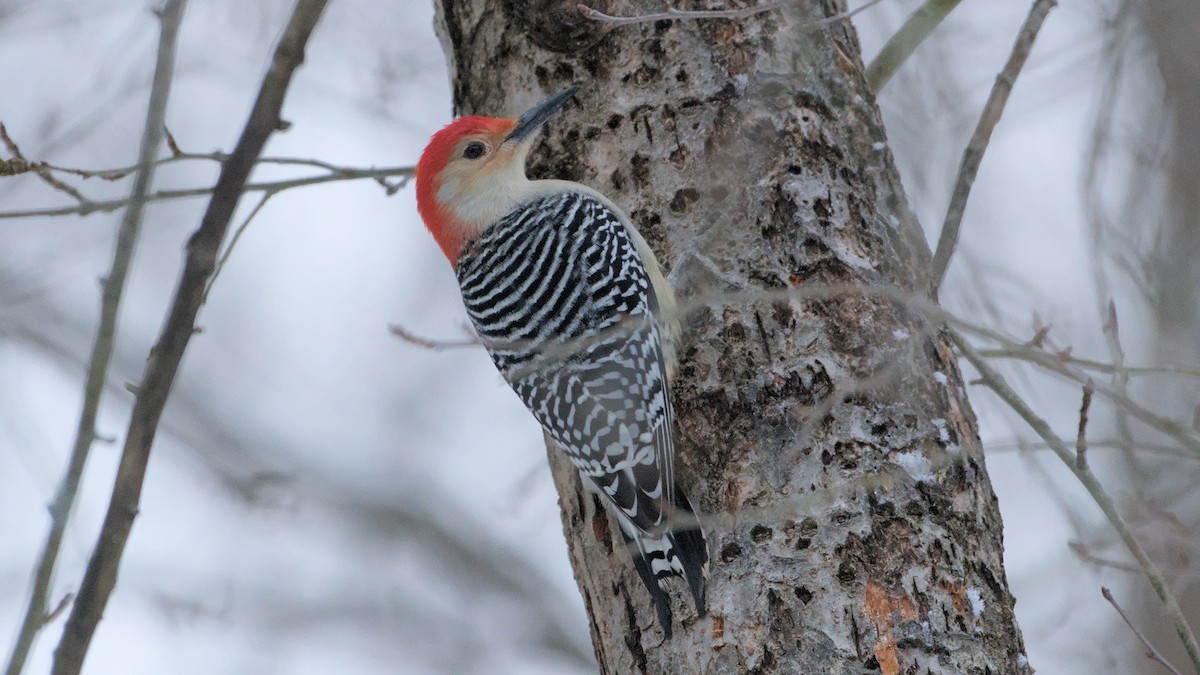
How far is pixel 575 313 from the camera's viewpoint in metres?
4.14

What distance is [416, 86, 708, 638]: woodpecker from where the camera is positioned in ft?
11.3

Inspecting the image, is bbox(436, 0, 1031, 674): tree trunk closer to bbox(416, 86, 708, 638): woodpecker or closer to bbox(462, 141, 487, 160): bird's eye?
bbox(416, 86, 708, 638): woodpecker

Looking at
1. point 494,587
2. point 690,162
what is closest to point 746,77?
point 690,162

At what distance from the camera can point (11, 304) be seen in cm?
637

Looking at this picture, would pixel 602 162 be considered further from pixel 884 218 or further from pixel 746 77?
pixel 884 218

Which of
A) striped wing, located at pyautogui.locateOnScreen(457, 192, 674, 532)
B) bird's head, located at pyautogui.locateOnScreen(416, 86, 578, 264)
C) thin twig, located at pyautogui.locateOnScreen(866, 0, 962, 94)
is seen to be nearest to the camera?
striped wing, located at pyautogui.locateOnScreen(457, 192, 674, 532)

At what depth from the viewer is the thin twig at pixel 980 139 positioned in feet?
11.7

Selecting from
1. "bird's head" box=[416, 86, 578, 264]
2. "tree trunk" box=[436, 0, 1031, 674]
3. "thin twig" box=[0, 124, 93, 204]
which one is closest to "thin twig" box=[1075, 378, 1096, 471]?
"tree trunk" box=[436, 0, 1031, 674]

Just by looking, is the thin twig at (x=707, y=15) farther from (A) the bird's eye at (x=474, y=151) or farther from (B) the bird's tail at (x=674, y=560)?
(B) the bird's tail at (x=674, y=560)

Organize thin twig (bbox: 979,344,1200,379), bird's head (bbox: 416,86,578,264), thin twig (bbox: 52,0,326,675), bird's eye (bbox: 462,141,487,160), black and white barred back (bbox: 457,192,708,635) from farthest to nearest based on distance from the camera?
bird's eye (bbox: 462,141,487,160), bird's head (bbox: 416,86,578,264), black and white barred back (bbox: 457,192,708,635), thin twig (bbox: 979,344,1200,379), thin twig (bbox: 52,0,326,675)

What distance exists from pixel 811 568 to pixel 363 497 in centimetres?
608

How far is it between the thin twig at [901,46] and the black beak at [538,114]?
118 cm

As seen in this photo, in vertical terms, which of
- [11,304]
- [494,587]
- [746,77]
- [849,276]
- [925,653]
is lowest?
[925,653]

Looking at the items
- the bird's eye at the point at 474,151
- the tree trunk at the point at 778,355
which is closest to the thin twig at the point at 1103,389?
the tree trunk at the point at 778,355
